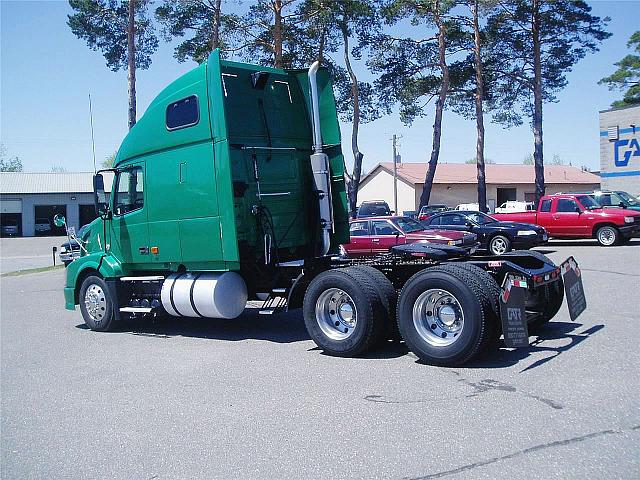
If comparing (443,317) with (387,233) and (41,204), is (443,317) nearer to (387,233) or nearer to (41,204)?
(387,233)

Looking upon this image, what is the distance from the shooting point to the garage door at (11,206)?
66062 millimetres

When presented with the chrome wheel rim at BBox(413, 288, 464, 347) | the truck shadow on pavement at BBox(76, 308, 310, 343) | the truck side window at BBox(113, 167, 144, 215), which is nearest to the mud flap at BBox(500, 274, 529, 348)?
the chrome wheel rim at BBox(413, 288, 464, 347)

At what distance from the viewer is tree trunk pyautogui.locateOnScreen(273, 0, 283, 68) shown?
27703 millimetres

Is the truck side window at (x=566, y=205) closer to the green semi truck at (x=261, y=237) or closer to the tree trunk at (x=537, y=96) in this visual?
the tree trunk at (x=537, y=96)

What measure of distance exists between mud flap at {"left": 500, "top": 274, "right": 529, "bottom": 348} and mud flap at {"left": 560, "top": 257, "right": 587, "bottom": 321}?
1405 millimetres

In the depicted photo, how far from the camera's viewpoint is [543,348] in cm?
786

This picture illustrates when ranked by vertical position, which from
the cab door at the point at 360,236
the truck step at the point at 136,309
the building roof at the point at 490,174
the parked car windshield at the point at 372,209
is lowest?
the truck step at the point at 136,309

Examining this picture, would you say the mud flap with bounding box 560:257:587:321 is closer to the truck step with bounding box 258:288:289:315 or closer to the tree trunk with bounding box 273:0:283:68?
the truck step with bounding box 258:288:289:315

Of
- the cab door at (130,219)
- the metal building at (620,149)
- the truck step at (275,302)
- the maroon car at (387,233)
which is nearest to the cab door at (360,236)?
the maroon car at (387,233)

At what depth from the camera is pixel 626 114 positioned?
35062mm

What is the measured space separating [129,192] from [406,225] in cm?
899

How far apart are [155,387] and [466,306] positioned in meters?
3.46

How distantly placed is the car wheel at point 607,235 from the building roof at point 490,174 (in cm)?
3900

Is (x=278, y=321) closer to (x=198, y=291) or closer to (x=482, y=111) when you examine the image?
(x=198, y=291)
